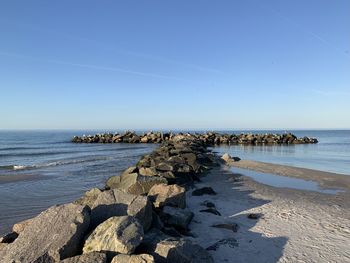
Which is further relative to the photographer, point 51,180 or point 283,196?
point 51,180

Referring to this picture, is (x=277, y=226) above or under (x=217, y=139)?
under

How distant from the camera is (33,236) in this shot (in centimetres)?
625

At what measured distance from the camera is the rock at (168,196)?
9406 millimetres

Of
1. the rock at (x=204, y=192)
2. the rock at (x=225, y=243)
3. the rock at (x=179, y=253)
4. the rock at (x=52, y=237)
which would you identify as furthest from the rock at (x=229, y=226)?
the rock at (x=204, y=192)

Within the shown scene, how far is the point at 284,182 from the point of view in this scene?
54.9 feet

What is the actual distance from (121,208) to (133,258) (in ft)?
7.19

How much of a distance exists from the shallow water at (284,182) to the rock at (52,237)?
439 inches

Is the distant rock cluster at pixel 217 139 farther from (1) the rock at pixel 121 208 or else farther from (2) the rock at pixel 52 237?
(2) the rock at pixel 52 237

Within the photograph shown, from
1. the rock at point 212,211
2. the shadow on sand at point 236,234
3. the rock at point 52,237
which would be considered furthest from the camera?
the rock at point 212,211

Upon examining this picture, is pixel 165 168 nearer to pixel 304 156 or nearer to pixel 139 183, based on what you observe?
pixel 139 183

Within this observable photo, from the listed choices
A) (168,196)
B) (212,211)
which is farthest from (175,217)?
(212,211)

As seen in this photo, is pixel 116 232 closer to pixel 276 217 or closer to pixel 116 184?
pixel 276 217

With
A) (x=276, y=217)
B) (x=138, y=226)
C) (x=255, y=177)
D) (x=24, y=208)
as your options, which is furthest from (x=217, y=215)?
(x=255, y=177)

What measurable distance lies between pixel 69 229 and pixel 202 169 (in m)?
13.8
